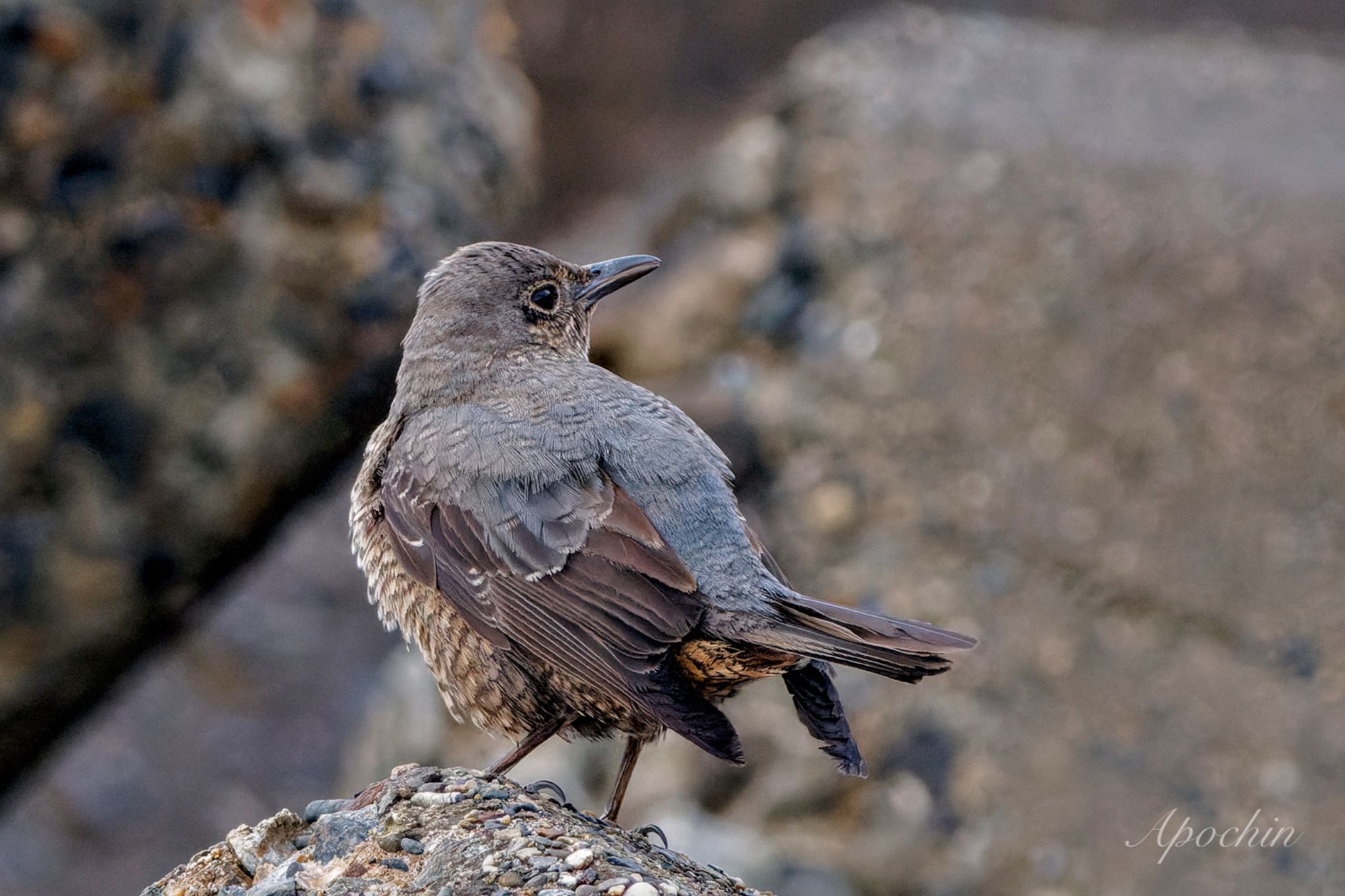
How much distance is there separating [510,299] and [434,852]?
2397 millimetres

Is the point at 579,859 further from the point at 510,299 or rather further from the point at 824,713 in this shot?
the point at 510,299

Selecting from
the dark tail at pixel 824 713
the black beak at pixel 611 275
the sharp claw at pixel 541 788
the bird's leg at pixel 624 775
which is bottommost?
the sharp claw at pixel 541 788

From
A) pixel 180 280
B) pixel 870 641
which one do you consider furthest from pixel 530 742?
pixel 180 280

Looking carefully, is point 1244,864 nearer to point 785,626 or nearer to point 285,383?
point 785,626

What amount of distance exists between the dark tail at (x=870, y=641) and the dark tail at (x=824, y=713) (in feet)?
0.98

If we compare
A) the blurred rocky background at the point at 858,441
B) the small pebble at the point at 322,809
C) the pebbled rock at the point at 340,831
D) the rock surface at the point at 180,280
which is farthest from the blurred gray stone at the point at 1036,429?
the pebbled rock at the point at 340,831

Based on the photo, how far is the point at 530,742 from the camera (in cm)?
511

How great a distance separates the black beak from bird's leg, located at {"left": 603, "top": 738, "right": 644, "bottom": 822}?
188 centimetres

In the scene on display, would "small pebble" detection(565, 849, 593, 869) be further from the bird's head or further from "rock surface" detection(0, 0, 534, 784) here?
"rock surface" detection(0, 0, 534, 784)

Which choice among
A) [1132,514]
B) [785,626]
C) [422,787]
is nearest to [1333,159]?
[1132,514]

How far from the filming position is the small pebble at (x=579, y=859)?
13.7 feet

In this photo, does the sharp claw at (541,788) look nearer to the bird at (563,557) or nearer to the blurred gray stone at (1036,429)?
the bird at (563,557)

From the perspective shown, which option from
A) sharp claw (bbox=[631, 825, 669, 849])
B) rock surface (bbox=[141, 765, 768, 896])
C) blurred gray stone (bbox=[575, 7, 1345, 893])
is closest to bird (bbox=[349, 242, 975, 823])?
sharp claw (bbox=[631, 825, 669, 849])

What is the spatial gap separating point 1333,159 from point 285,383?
7.93 meters
